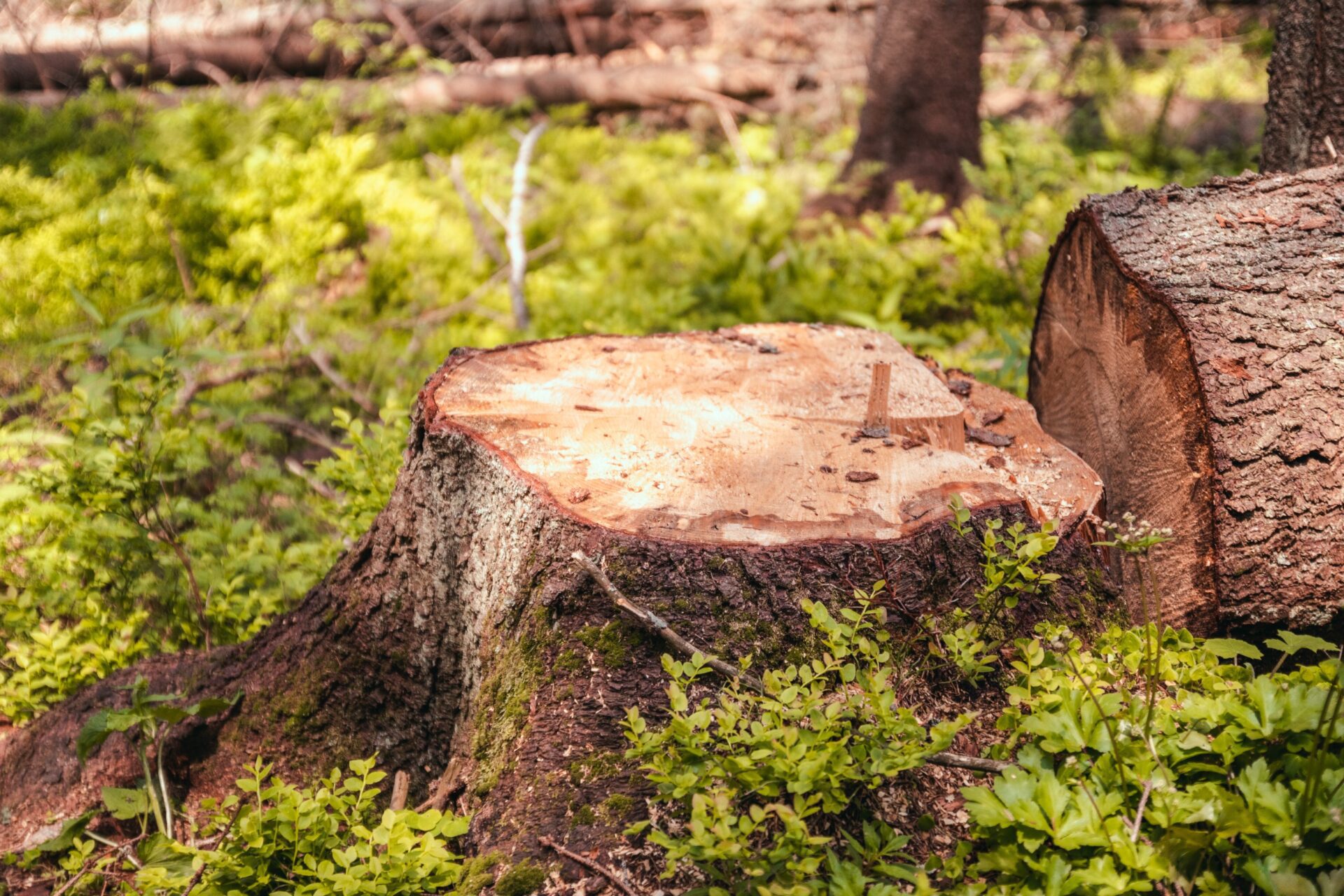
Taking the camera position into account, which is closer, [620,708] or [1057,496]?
[620,708]

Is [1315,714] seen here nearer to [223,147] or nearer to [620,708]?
[620,708]

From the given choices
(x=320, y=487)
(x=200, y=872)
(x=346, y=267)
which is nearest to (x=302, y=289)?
(x=346, y=267)

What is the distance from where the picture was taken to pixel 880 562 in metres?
1.79

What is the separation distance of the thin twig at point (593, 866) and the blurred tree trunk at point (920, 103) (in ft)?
15.3

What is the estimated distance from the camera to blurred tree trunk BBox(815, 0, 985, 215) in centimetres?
556

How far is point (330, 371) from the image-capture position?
433cm

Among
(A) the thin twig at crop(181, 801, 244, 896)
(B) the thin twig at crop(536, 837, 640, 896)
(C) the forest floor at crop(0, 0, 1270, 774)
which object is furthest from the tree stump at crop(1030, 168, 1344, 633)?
(A) the thin twig at crop(181, 801, 244, 896)

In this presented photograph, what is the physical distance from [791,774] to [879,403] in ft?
3.47

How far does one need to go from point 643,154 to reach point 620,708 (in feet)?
20.8

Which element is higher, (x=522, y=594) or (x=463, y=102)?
(x=463, y=102)

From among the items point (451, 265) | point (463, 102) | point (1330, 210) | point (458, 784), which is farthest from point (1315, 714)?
point (463, 102)

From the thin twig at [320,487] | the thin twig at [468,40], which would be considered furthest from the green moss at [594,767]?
the thin twig at [468,40]

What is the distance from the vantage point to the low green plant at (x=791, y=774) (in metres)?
1.40

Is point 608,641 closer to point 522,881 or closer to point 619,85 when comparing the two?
point 522,881
